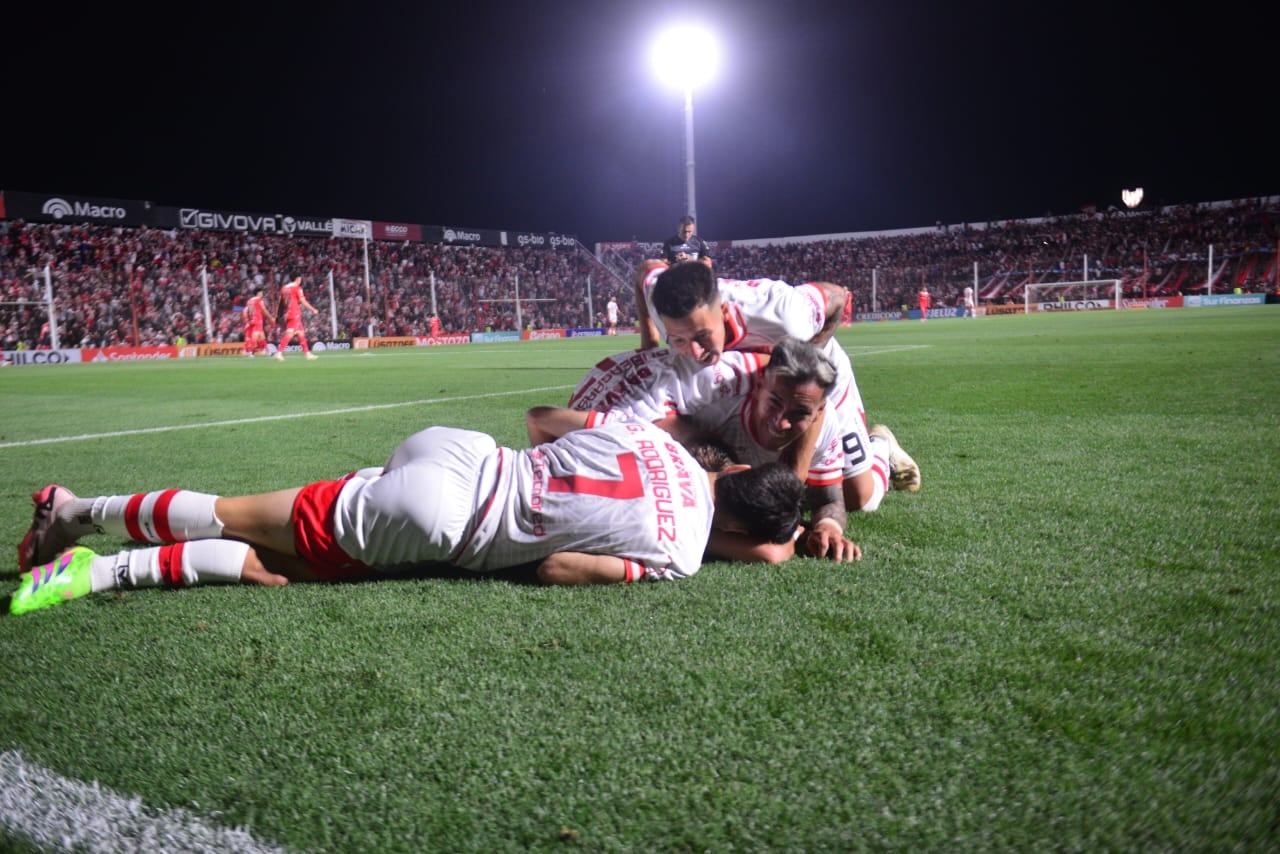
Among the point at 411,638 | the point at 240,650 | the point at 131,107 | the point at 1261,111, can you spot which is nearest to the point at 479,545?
the point at 411,638

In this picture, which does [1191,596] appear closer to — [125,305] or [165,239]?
[125,305]

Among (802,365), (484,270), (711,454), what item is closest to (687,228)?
(711,454)

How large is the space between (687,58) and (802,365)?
22.2m

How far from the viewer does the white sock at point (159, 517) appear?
2980 mm

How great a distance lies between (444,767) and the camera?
1.70 metres

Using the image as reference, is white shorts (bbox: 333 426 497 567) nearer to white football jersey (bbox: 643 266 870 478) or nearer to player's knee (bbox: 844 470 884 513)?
white football jersey (bbox: 643 266 870 478)

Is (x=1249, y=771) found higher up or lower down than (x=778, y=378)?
lower down

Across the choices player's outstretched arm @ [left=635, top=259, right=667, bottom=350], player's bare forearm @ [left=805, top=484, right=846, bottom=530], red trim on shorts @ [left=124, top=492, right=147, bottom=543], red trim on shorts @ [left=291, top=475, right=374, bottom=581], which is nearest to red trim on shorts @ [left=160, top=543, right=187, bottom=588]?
red trim on shorts @ [left=124, top=492, right=147, bottom=543]

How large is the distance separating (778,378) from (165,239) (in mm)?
37726

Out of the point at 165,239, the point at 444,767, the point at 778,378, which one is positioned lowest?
the point at 444,767

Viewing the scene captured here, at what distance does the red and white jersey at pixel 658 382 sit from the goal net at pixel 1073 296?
145 feet

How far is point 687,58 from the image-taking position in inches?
910

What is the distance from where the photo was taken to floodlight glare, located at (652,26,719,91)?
25038mm

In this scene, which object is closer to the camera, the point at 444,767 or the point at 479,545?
the point at 444,767
